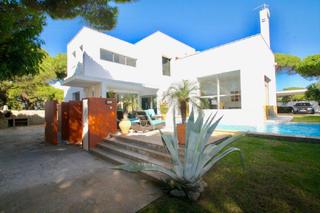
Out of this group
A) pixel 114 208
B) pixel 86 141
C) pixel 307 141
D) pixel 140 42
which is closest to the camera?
pixel 114 208

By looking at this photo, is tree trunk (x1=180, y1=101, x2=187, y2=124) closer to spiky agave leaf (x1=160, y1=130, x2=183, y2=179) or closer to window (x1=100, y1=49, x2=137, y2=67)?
spiky agave leaf (x1=160, y1=130, x2=183, y2=179)

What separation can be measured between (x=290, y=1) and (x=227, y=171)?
1243 cm

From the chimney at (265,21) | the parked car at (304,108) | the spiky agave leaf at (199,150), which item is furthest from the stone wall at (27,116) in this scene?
the parked car at (304,108)

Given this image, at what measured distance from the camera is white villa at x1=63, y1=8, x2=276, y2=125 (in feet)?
34.1

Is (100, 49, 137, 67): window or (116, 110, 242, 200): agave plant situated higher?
(100, 49, 137, 67): window

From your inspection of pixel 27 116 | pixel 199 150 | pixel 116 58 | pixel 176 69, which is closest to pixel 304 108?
pixel 176 69

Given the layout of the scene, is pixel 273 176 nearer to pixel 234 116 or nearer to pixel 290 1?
pixel 234 116

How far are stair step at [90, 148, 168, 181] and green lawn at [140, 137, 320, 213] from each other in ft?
2.13

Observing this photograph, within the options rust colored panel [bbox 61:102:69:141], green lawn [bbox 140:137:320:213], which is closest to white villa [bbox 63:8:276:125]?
rust colored panel [bbox 61:102:69:141]

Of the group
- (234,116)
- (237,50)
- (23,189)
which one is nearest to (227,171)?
(23,189)

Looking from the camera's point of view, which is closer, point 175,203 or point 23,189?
point 175,203

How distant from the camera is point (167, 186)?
3.21 metres

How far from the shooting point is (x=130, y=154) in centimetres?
489

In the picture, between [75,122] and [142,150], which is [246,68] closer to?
[142,150]
